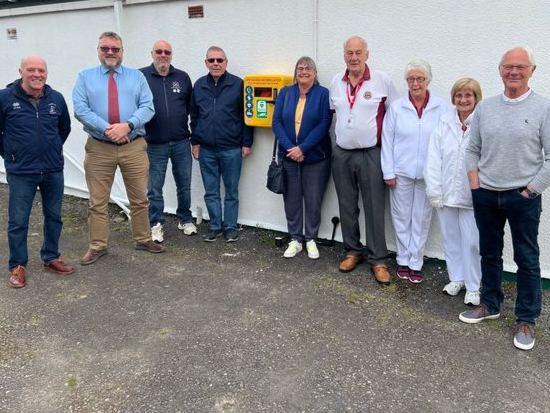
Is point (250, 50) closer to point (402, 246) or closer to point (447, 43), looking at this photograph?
point (447, 43)

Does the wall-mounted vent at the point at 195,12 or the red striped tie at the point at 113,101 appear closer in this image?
the red striped tie at the point at 113,101

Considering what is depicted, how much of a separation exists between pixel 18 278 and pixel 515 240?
4.14 m

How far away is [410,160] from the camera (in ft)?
13.6

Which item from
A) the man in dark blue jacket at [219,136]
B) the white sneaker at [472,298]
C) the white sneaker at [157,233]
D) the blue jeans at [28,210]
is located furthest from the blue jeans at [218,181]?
the white sneaker at [472,298]

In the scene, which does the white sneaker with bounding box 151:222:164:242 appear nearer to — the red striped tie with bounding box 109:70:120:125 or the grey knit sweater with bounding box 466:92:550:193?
the red striped tie with bounding box 109:70:120:125

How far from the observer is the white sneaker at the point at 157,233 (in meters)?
5.52

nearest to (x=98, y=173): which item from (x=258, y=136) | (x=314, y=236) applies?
(x=258, y=136)

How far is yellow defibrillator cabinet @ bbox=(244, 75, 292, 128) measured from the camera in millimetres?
4973

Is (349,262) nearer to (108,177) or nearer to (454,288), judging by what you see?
(454,288)

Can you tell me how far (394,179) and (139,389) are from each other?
267cm

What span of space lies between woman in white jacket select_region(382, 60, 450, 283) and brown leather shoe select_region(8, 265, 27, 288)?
133 inches

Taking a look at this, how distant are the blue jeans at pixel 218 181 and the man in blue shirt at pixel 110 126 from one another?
0.73 metres

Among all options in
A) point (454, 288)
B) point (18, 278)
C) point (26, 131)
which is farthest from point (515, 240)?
point (18, 278)

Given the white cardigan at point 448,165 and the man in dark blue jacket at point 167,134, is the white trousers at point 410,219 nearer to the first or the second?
the white cardigan at point 448,165
